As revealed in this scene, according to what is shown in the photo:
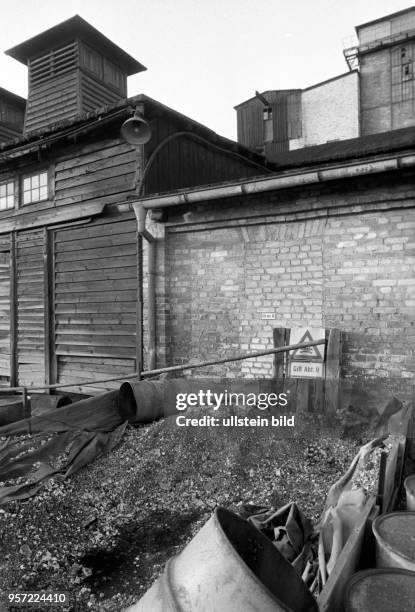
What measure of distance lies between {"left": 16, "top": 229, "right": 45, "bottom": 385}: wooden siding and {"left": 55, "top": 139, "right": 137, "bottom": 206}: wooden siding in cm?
117

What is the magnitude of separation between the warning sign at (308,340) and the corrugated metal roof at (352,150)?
629 centimetres

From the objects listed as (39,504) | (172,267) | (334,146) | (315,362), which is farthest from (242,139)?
(39,504)

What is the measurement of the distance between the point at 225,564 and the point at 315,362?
4237mm

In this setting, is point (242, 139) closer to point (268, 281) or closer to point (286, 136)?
point (286, 136)

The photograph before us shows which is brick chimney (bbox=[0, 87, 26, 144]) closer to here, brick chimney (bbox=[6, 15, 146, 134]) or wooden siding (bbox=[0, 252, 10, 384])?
brick chimney (bbox=[6, 15, 146, 134])

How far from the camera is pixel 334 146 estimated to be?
45.5 feet

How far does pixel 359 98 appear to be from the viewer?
24703 millimetres

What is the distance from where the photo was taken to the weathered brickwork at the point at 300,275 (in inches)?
227

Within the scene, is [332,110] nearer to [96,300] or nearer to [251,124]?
[251,124]

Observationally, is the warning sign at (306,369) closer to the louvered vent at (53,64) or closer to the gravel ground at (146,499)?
the gravel ground at (146,499)

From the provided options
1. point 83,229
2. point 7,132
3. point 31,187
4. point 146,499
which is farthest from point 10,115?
point 146,499

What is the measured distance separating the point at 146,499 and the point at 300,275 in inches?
144

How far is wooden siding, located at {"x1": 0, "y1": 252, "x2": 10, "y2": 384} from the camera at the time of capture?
10273mm

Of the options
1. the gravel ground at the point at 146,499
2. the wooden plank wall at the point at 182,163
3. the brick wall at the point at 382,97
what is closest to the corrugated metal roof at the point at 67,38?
the wooden plank wall at the point at 182,163
